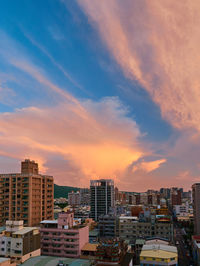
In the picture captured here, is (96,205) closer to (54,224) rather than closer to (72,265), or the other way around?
(54,224)

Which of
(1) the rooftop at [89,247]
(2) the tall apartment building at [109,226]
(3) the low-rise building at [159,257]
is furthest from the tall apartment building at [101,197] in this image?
(3) the low-rise building at [159,257]

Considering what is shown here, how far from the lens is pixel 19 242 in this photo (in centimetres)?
6097

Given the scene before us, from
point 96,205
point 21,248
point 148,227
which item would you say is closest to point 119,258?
point 21,248

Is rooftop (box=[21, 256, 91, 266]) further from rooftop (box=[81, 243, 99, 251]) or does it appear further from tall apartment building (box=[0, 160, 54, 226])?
tall apartment building (box=[0, 160, 54, 226])

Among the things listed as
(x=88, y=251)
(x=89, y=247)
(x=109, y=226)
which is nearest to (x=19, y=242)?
(x=88, y=251)

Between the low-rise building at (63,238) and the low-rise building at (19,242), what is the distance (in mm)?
6216

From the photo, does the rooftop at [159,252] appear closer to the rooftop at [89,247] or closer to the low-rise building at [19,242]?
the rooftop at [89,247]

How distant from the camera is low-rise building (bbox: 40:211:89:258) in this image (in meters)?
69.3

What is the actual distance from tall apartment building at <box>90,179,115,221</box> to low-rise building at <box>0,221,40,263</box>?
107 m

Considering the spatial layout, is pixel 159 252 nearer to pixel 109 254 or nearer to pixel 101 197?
pixel 109 254

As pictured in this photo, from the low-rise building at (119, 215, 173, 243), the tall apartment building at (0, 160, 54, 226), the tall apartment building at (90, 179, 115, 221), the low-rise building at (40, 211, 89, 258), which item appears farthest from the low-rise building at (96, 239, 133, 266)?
the tall apartment building at (90, 179, 115, 221)

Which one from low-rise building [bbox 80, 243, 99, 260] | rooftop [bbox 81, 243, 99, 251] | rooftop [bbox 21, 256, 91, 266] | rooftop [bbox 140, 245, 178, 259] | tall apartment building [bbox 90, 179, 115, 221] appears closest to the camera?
rooftop [bbox 21, 256, 91, 266]

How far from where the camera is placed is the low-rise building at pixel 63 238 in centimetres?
6931

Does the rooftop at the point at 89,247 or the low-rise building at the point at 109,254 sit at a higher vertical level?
the low-rise building at the point at 109,254
